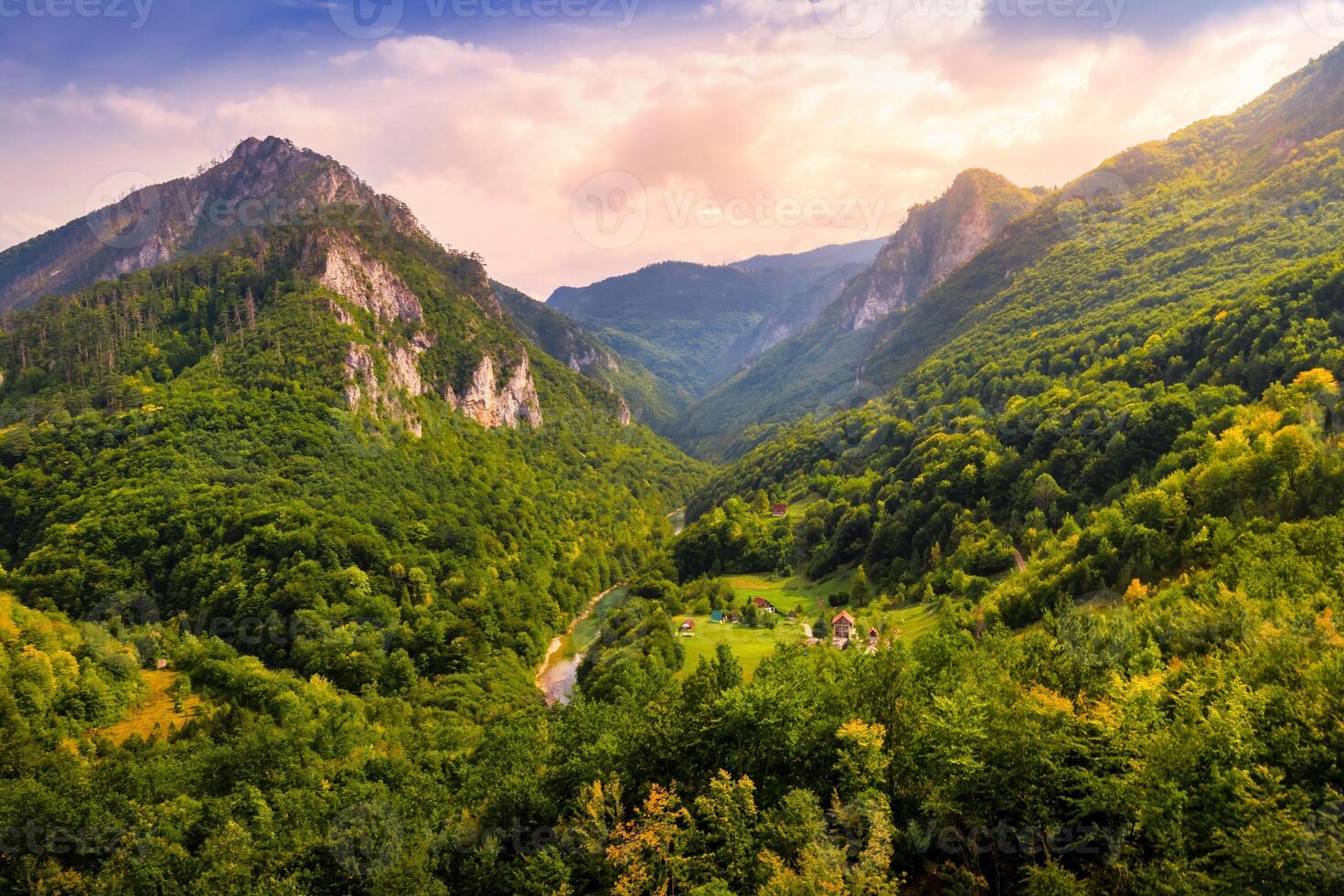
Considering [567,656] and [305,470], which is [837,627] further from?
[305,470]

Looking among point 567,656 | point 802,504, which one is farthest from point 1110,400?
point 567,656

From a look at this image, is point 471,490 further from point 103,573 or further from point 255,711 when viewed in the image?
point 255,711

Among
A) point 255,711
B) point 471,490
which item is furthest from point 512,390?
point 255,711

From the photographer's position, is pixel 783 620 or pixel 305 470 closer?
pixel 783 620

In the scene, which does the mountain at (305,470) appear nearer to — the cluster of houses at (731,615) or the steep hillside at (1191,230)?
the cluster of houses at (731,615)
